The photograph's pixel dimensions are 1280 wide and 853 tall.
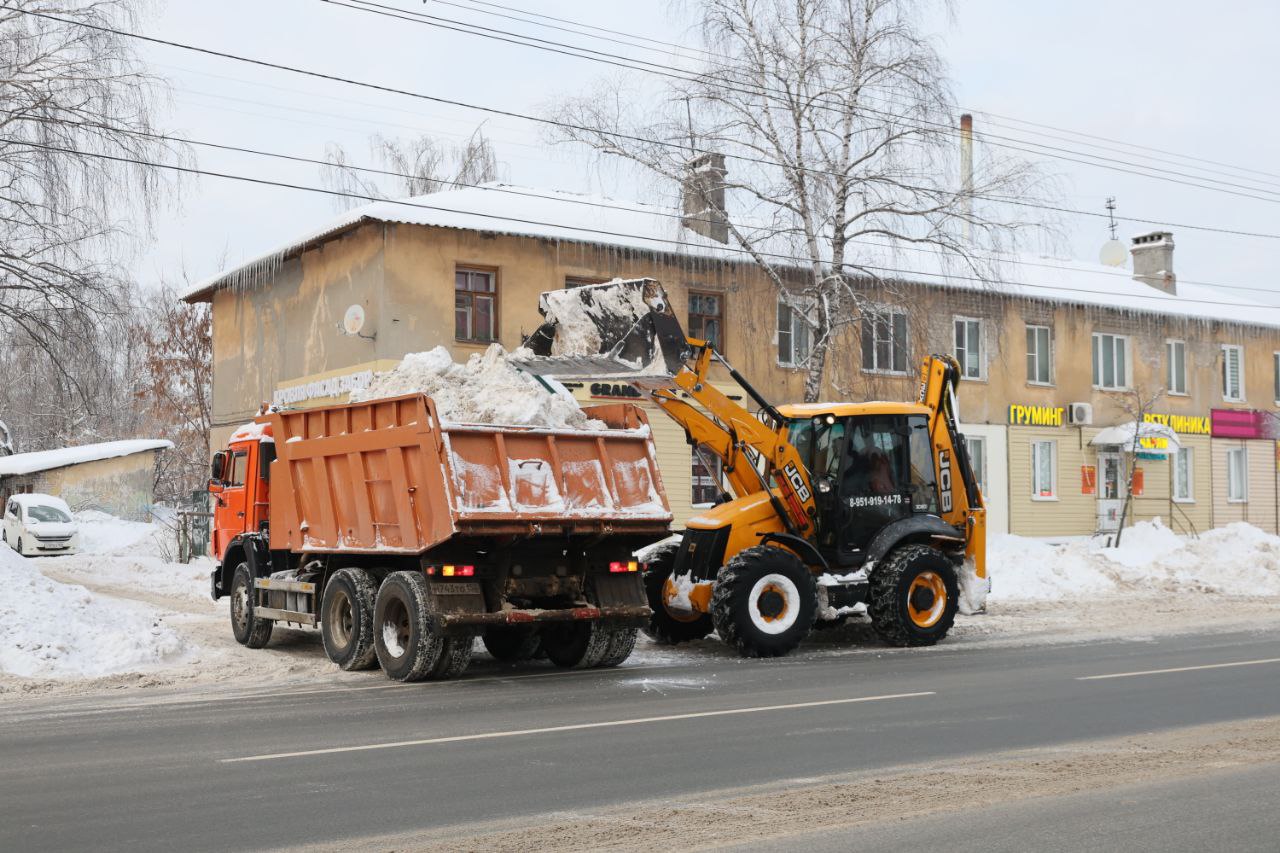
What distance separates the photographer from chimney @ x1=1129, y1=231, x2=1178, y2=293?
139 feet

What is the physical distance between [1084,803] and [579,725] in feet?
12.9

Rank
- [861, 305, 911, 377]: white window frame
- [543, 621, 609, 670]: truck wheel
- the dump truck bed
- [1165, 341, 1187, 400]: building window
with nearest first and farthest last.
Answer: the dump truck bed, [543, 621, 609, 670]: truck wheel, [861, 305, 911, 377]: white window frame, [1165, 341, 1187, 400]: building window

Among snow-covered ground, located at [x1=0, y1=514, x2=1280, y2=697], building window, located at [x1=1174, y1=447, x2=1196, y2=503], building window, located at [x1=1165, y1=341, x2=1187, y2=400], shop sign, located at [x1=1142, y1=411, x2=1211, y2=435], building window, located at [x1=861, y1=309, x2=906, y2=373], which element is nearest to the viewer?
snow-covered ground, located at [x1=0, y1=514, x2=1280, y2=697]

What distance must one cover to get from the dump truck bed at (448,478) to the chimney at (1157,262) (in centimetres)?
3323

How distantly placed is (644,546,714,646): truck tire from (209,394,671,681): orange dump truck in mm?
1576

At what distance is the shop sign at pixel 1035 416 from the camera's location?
34812 millimetres

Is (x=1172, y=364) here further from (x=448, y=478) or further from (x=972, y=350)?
(x=448, y=478)

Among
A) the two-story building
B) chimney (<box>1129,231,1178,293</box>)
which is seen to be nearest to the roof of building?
the two-story building

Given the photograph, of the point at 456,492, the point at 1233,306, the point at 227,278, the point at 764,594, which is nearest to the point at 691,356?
the point at 764,594

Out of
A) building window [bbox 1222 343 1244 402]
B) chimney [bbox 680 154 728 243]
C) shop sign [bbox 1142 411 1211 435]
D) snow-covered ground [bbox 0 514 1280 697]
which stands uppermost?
chimney [bbox 680 154 728 243]

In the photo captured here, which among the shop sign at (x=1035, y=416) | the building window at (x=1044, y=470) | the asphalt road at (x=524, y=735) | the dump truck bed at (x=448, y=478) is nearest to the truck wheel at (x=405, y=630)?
the asphalt road at (x=524, y=735)

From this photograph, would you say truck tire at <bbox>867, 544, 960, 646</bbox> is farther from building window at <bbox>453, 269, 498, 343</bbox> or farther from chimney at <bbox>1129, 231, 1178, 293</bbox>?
chimney at <bbox>1129, 231, 1178, 293</bbox>

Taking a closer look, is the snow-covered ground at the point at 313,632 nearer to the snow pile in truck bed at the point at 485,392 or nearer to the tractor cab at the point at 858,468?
the tractor cab at the point at 858,468

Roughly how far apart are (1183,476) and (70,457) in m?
35.2
